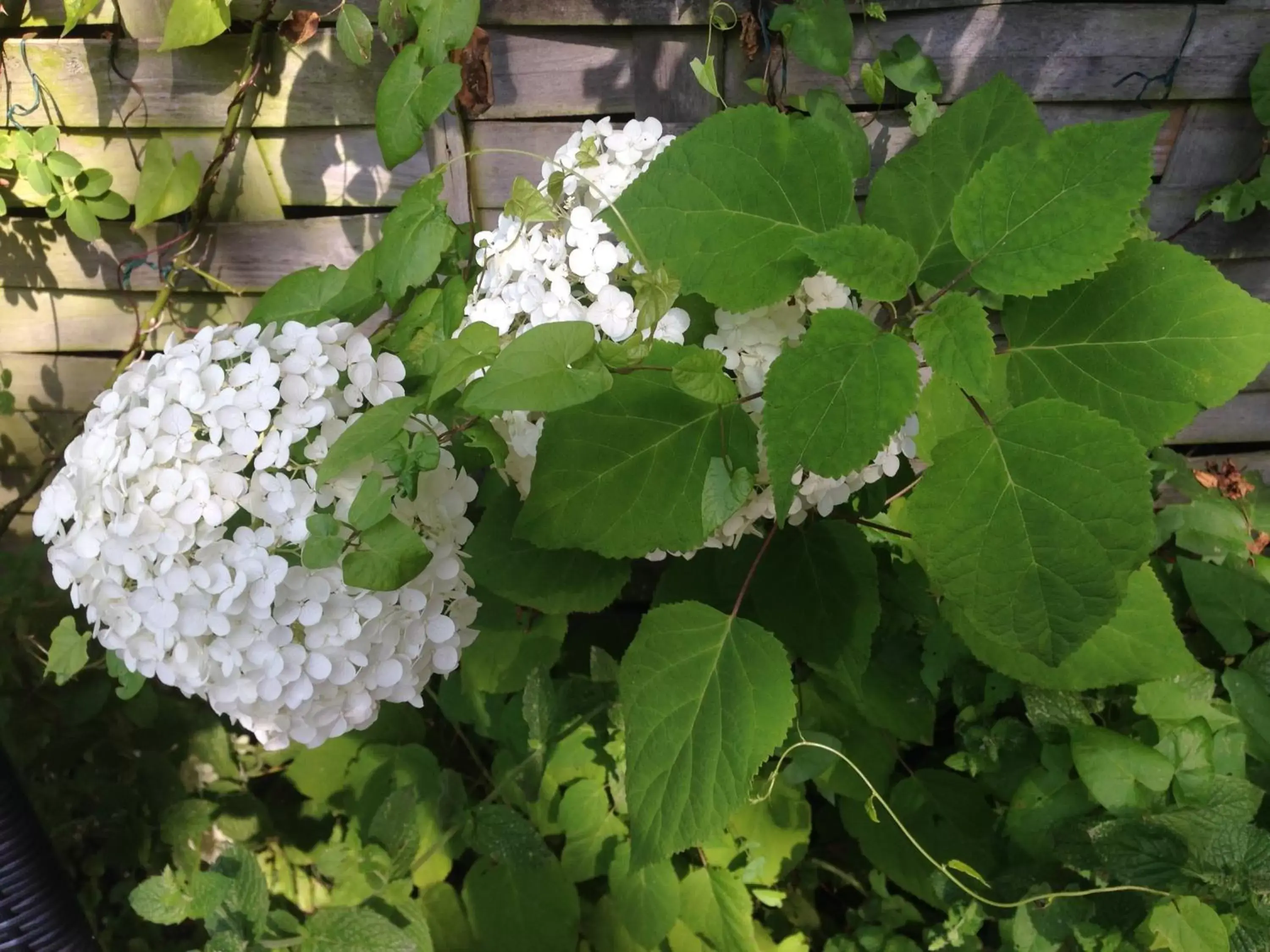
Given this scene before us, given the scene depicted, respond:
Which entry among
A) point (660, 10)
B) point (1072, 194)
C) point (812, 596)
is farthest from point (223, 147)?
point (1072, 194)

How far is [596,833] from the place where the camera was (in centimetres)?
127

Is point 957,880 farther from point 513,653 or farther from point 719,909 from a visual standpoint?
point 513,653

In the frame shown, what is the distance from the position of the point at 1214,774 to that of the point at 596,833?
2.86 feet

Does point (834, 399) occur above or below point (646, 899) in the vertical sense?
above

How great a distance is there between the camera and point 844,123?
133 cm

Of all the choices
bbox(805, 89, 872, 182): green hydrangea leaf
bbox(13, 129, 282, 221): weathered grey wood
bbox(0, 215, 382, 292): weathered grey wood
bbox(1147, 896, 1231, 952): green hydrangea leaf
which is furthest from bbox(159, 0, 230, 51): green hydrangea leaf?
bbox(1147, 896, 1231, 952): green hydrangea leaf

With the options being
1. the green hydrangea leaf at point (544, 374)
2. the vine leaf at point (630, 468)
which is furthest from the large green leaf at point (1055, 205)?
the green hydrangea leaf at point (544, 374)

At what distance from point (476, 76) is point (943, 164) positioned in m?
0.90

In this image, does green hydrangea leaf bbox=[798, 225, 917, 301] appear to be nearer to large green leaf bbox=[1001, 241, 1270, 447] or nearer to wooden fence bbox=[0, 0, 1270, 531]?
large green leaf bbox=[1001, 241, 1270, 447]

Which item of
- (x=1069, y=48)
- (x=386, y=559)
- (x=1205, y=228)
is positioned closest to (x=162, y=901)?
(x=386, y=559)

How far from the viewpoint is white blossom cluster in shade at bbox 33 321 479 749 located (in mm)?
708

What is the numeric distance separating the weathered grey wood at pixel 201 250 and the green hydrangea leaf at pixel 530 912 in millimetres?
1250

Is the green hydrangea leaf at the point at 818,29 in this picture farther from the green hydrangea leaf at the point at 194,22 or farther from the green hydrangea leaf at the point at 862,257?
the green hydrangea leaf at the point at 194,22

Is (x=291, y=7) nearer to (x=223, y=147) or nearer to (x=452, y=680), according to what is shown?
(x=223, y=147)
